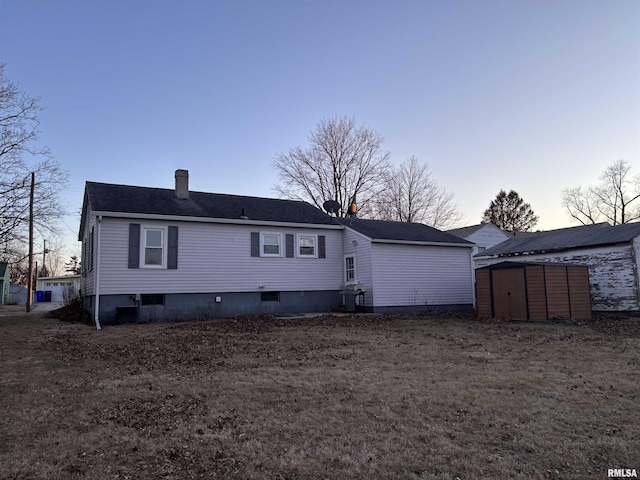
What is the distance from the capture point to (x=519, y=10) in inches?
493

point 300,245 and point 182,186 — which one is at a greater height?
point 182,186

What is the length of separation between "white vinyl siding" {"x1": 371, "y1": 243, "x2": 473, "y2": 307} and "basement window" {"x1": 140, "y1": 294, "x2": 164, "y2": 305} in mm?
8159

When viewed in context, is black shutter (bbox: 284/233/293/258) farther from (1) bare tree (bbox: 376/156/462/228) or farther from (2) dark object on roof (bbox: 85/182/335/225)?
(1) bare tree (bbox: 376/156/462/228)

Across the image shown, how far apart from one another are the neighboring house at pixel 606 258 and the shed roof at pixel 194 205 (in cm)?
934

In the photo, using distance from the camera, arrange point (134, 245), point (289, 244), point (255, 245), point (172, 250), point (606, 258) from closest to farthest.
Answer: point (134, 245) → point (172, 250) → point (606, 258) → point (255, 245) → point (289, 244)

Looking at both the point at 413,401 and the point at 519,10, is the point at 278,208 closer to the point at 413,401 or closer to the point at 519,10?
the point at 519,10

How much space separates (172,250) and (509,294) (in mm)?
12022

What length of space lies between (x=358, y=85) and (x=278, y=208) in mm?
6161

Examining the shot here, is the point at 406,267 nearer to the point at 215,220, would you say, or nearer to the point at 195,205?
the point at 215,220

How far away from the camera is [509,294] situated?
1509cm

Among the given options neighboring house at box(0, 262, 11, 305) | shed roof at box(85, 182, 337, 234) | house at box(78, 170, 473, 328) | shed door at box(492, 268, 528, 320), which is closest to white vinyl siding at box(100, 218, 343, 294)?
house at box(78, 170, 473, 328)

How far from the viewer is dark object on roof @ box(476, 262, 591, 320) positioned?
46.8 feet

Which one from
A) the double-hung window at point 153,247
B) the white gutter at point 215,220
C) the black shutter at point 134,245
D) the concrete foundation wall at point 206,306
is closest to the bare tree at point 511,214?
the white gutter at point 215,220

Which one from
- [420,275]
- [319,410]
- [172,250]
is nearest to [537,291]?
[420,275]
